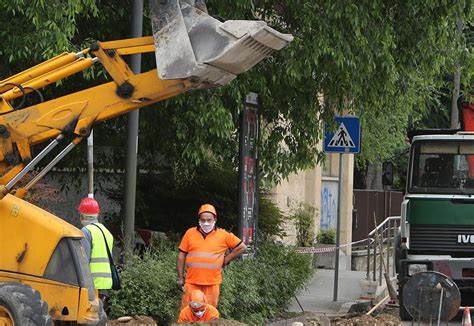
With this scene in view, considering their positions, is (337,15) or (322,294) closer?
(337,15)

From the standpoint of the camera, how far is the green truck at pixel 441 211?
17.4 m

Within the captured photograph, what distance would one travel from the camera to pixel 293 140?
61.3ft

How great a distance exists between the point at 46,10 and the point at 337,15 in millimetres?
4391

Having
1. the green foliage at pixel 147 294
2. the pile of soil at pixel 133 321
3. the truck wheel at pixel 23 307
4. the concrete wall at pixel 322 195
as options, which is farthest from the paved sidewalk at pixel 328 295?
the truck wheel at pixel 23 307

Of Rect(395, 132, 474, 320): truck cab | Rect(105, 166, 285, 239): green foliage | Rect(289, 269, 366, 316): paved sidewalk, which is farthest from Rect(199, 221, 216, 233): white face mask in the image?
Rect(105, 166, 285, 239): green foliage

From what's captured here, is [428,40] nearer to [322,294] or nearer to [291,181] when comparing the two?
[322,294]

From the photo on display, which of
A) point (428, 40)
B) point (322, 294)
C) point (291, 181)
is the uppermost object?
point (428, 40)

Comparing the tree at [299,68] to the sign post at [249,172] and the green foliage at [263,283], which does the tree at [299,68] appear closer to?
the sign post at [249,172]

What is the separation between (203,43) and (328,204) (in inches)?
976

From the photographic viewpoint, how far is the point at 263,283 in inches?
658

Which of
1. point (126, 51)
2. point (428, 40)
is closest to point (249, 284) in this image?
point (428, 40)

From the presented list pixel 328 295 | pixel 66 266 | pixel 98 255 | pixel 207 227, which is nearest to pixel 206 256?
pixel 207 227

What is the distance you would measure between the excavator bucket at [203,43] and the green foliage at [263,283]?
17.6 ft

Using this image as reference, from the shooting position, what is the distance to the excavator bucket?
9.39 meters
